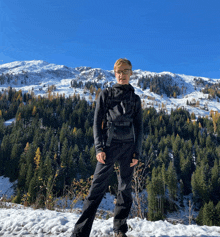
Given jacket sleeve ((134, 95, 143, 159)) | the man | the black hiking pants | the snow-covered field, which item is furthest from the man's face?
the snow-covered field

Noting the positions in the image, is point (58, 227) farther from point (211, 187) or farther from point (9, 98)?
point (9, 98)

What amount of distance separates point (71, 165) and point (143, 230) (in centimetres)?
5021

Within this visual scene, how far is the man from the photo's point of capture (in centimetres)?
272

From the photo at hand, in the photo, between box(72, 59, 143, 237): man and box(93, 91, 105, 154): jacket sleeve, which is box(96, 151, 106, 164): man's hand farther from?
box(93, 91, 105, 154): jacket sleeve

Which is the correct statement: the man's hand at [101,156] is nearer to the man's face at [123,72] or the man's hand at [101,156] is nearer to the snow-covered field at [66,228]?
the man's face at [123,72]

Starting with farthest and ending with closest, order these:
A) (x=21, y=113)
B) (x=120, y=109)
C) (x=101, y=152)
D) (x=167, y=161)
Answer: (x=21, y=113)
(x=167, y=161)
(x=120, y=109)
(x=101, y=152)

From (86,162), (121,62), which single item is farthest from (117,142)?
(86,162)

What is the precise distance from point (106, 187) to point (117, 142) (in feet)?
2.70

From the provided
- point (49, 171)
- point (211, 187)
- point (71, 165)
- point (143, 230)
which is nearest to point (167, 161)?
→ point (211, 187)

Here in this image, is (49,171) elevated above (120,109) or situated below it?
below

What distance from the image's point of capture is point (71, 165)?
164 ft

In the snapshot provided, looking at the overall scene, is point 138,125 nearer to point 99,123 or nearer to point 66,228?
point 99,123

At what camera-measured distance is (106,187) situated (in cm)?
282

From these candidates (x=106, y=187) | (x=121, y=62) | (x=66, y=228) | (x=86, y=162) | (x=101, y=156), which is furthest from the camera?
(x=86, y=162)
